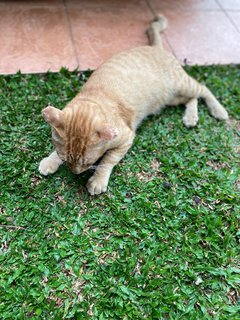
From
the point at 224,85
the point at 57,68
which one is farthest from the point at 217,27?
the point at 57,68

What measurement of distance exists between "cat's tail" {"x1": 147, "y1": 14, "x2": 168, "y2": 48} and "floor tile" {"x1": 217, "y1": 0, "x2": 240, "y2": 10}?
1.28 meters

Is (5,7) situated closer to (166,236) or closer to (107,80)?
(107,80)

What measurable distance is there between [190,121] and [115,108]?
1005mm

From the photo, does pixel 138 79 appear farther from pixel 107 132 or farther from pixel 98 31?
pixel 98 31

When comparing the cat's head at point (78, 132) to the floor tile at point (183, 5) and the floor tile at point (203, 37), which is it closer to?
the floor tile at point (203, 37)

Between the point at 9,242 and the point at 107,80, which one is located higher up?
the point at 107,80

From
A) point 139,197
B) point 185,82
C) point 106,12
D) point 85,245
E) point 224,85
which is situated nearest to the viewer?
point 85,245

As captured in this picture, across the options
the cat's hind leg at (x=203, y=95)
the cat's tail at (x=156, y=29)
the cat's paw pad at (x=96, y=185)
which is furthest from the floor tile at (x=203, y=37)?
the cat's paw pad at (x=96, y=185)

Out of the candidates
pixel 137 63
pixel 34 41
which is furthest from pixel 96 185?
pixel 34 41

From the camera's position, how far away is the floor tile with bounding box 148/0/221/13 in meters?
5.28

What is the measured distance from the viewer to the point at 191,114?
13.0ft

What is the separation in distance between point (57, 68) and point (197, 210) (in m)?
2.20

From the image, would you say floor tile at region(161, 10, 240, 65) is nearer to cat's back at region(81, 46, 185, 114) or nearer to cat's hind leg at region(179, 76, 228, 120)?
cat's hind leg at region(179, 76, 228, 120)

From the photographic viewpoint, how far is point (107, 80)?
11.2 ft
